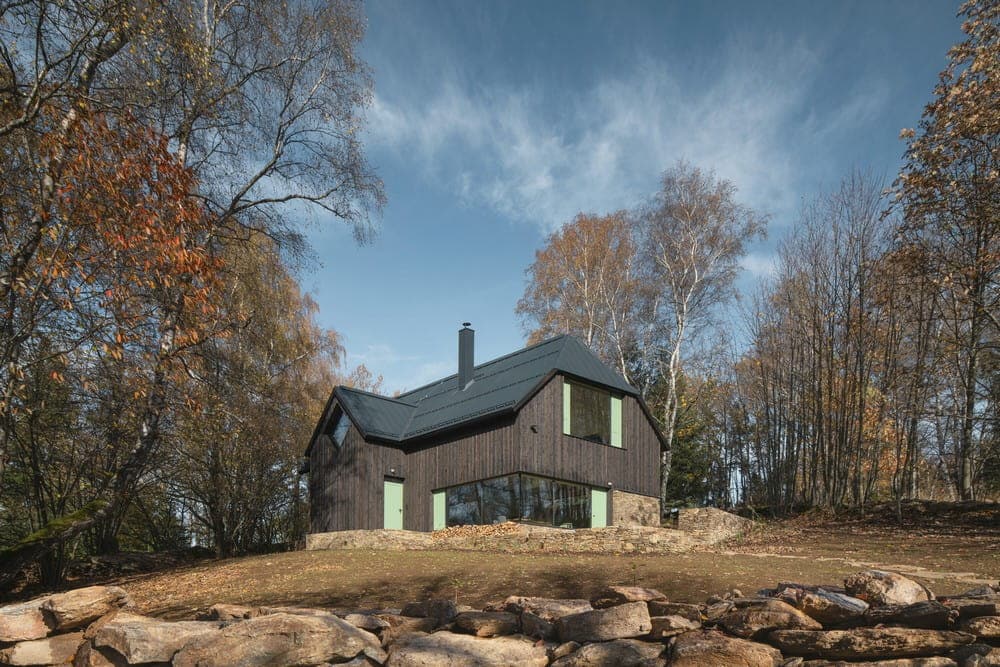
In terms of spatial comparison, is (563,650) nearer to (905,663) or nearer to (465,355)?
(905,663)

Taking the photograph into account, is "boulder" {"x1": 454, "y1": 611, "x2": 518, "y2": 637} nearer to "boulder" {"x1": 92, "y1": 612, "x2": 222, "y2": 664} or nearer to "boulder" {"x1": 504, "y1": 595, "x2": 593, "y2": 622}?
"boulder" {"x1": 504, "y1": 595, "x2": 593, "y2": 622}

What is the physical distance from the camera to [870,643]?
5.10m

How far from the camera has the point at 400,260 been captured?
21344 mm

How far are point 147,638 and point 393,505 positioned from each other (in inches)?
604

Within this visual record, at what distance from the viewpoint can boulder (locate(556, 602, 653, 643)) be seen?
19.0 feet

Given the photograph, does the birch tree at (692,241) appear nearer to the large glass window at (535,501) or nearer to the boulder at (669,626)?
the large glass window at (535,501)

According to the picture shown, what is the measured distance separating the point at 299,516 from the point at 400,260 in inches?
516

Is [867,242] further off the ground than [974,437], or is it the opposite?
[867,242]

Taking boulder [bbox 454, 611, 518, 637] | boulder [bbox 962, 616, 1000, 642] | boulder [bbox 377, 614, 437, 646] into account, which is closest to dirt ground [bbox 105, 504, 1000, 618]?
boulder [bbox 377, 614, 437, 646]

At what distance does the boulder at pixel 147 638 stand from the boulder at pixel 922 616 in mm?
→ 5630

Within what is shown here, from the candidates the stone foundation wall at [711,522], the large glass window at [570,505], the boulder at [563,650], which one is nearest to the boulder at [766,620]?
the boulder at [563,650]

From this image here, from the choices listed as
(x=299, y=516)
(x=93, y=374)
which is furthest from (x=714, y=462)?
(x=93, y=374)

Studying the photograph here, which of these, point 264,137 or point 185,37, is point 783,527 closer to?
point 264,137

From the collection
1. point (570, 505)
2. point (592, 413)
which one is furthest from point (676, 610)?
point (592, 413)
